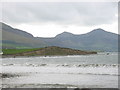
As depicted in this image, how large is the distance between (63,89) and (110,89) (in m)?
4.99

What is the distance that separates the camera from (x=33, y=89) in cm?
2692

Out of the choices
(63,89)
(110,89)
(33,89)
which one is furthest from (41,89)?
(110,89)

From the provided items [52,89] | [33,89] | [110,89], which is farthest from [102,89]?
[33,89]

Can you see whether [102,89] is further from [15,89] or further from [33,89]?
[15,89]

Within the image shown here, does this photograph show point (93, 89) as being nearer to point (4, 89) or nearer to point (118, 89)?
point (118, 89)

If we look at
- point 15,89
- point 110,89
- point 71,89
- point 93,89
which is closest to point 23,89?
point 15,89

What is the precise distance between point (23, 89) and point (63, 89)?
175 inches

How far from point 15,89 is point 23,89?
2.82 ft

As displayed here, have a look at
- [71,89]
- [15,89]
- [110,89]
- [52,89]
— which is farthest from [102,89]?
[15,89]

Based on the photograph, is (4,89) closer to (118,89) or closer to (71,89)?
(71,89)

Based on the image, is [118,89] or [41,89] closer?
[118,89]

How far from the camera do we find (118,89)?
25.5m

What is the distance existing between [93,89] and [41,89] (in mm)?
5687

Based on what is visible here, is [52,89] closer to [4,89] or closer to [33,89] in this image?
[33,89]
